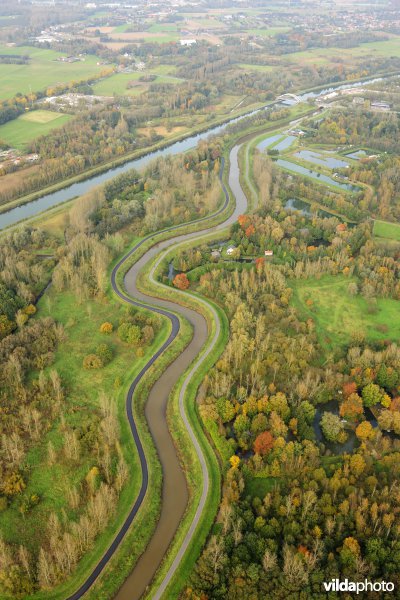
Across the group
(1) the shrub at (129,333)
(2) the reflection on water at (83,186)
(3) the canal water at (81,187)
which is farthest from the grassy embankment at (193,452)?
(2) the reflection on water at (83,186)

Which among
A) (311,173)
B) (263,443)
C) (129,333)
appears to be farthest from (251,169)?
(263,443)

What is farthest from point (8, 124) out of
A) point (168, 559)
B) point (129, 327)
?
point (168, 559)

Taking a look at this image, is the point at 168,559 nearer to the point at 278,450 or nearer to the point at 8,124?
the point at 278,450

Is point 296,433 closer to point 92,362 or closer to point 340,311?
point 340,311

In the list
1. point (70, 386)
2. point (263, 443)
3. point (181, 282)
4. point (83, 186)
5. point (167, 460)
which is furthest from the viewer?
point (83, 186)

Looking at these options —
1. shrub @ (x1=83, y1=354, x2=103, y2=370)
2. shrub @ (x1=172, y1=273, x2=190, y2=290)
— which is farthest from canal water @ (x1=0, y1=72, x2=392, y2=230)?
shrub @ (x1=83, y1=354, x2=103, y2=370)

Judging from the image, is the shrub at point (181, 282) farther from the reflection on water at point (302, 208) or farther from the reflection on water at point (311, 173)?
the reflection on water at point (311, 173)
